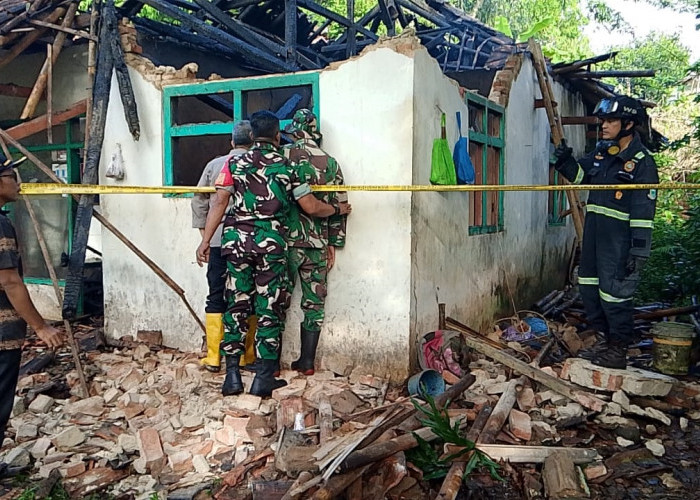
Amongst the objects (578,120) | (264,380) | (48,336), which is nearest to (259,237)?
(264,380)

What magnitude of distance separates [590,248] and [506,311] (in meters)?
2.25

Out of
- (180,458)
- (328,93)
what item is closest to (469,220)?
(328,93)

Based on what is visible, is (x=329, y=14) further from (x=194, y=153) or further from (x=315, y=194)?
(x=315, y=194)

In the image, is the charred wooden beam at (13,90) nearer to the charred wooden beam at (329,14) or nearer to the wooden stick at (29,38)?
the wooden stick at (29,38)

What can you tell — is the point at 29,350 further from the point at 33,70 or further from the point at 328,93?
the point at 328,93

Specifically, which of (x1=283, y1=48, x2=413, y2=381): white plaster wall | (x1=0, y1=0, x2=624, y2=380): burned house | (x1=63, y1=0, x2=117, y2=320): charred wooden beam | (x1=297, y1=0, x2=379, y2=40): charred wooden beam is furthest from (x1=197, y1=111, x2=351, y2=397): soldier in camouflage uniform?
(x1=297, y1=0, x2=379, y2=40): charred wooden beam

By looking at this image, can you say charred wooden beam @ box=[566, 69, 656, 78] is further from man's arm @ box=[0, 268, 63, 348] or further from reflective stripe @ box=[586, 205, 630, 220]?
man's arm @ box=[0, 268, 63, 348]

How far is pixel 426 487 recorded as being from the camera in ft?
11.9

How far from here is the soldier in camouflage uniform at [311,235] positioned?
16.0 ft

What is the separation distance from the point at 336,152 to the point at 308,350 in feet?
5.53

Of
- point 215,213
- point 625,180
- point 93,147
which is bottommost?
point 215,213

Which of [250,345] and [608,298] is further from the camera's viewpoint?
[250,345]

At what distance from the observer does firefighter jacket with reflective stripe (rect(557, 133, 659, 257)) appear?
15.9ft

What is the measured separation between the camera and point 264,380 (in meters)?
4.73
